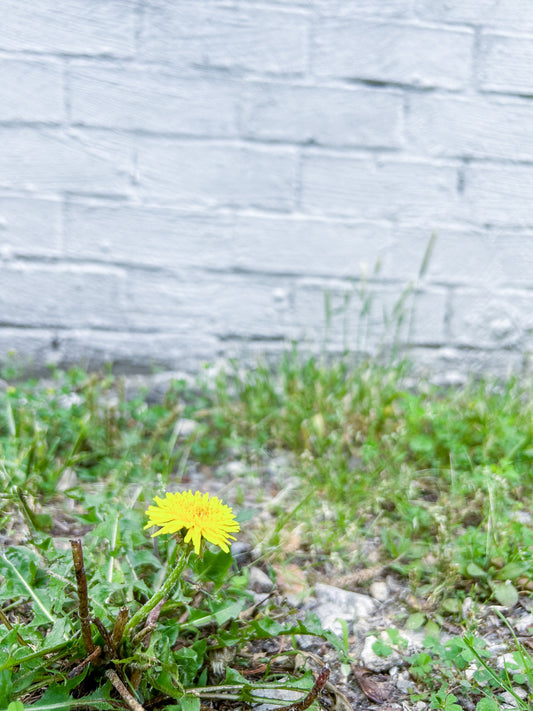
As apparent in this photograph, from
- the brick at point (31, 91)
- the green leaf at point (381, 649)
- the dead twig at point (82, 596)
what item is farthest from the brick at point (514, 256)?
the dead twig at point (82, 596)

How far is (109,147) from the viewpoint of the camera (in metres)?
1.92

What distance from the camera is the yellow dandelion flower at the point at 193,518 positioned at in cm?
83

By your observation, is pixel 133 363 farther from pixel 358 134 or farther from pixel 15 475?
pixel 358 134

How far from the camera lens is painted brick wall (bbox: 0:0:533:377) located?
6.06 ft

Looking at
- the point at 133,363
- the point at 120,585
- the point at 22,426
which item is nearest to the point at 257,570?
the point at 120,585

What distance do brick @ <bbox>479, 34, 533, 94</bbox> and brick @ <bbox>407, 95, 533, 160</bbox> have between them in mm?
46

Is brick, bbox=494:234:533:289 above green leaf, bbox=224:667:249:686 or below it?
above

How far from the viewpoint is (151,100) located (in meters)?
1.88

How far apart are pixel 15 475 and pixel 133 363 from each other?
766 millimetres

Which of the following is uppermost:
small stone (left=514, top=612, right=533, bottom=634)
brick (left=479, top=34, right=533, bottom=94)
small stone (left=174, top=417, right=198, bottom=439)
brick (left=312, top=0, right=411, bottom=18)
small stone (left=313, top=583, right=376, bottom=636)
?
brick (left=312, top=0, right=411, bottom=18)

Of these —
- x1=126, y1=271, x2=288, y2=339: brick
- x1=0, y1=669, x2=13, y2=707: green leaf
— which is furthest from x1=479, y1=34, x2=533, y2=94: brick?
x1=0, y1=669, x2=13, y2=707: green leaf

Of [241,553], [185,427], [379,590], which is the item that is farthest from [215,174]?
[379,590]

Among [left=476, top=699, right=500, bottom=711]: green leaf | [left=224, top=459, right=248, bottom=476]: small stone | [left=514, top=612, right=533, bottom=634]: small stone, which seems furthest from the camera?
[left=224, top=459, right=248, bottom=476]: small stone

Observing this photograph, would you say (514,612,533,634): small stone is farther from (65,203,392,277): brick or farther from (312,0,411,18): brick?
(312,0,411,18): brick
